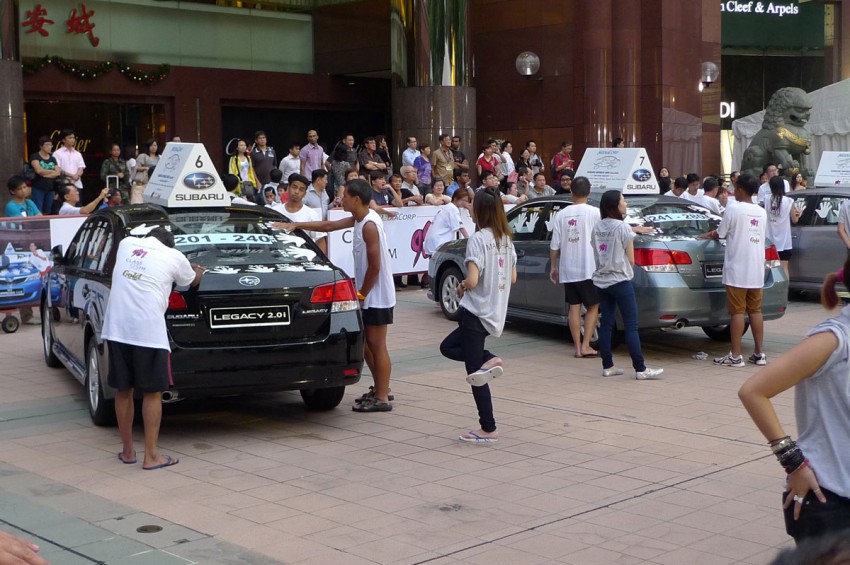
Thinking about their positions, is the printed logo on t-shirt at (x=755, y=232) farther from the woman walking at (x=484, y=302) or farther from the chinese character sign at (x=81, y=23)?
the chinese character sign at (x=81, y=23)

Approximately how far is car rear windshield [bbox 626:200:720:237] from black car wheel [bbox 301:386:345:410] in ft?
13.3

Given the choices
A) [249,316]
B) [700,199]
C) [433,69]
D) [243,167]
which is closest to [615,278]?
[249,316]

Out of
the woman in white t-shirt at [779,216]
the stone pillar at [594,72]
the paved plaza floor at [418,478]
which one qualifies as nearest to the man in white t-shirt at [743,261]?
the paved plaza floor at [418,478]

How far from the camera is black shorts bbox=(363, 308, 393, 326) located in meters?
9.06

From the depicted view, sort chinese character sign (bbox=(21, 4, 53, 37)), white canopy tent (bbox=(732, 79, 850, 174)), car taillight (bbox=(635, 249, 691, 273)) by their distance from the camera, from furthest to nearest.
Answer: white canopy tent (bbox=(732, 79, 850, 174)) < chinese character sign (bbox=(21, 4, 53, 37)) < car taillight (bbox=(635, 249, 691, 273))

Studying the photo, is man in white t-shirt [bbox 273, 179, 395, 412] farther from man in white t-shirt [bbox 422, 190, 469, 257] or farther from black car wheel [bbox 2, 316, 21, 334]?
man in white t-shirt [bbox 422, 190, 469, 257]

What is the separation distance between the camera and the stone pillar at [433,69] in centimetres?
2327

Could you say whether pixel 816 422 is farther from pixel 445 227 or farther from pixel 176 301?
pixel 445 227

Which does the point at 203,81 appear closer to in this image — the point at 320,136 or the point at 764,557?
the point at 320,136

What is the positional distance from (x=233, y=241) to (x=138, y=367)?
1.65 meters

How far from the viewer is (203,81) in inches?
1025

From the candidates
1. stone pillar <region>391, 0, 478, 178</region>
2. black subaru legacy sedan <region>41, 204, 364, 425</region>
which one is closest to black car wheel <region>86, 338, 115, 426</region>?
black subaru legacy sedan <region>41, 204, 364, 425</region>

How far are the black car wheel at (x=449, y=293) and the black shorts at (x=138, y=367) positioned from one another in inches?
260

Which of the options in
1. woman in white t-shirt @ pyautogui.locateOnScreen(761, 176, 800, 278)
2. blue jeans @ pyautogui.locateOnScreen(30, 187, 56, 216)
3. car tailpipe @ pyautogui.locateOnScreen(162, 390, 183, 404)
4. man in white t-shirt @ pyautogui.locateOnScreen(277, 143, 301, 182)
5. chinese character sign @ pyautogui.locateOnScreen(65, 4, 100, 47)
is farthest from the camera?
chinese character sign @ pyautogui.locateOnScreen(65, 4, 100, 47)
